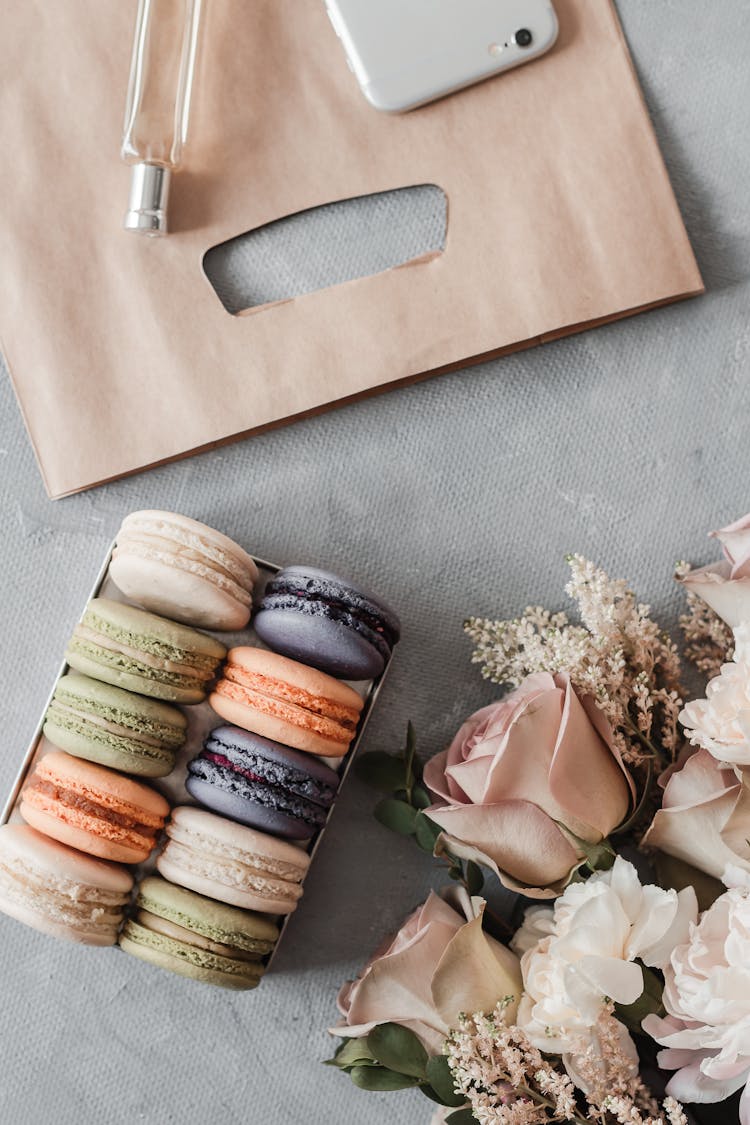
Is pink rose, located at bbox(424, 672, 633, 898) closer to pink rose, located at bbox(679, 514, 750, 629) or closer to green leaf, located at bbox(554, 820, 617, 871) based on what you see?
green leaf, located at bbox(554, 820, 617, 871)

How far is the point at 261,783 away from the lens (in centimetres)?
65

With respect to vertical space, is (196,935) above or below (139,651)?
below

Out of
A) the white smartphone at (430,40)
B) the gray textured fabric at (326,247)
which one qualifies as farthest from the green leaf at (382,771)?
the white smartphone at (430,40)

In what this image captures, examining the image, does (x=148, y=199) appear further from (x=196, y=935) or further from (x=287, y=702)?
(x=196, y=935)

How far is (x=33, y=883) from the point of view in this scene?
642 mm

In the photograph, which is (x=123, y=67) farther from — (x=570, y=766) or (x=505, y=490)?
(x=570, y=766)

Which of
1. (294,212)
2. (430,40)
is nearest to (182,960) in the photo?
(294,212)

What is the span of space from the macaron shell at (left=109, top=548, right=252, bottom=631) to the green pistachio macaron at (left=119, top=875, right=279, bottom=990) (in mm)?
183

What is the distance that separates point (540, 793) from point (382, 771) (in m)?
0.18

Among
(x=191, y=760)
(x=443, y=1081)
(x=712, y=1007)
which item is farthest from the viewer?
(x=191, y=760)

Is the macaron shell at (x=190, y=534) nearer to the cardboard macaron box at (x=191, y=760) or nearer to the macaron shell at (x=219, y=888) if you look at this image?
the cardboard macaron box at (x=191, y=760)

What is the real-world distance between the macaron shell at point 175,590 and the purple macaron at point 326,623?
2cm

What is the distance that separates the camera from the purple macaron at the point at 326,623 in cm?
65

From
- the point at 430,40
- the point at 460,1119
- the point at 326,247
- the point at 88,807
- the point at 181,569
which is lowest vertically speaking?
the point at 460,1119
